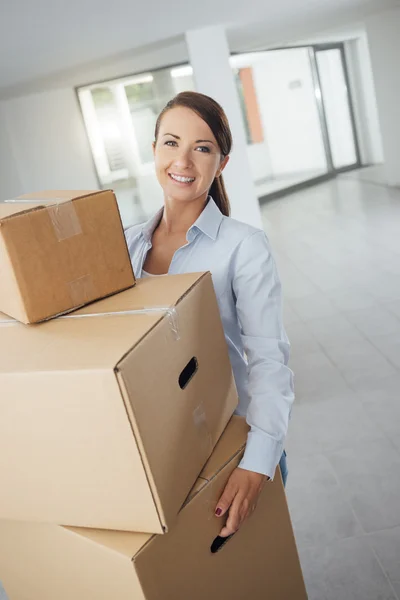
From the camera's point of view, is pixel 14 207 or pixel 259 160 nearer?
pixel 14 207

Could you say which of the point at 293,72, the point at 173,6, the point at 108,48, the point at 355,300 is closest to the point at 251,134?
the point at 293,72

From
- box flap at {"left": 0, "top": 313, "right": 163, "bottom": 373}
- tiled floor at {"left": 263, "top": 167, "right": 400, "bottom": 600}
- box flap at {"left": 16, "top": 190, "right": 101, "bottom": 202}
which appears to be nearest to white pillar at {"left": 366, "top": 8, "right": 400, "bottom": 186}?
tiled floor at {"left": 263, "top": 167, "right": 400, "bottom": 600}

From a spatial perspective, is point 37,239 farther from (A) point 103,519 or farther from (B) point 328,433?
(B) point 328,433

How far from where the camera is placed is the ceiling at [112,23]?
385 centimetres

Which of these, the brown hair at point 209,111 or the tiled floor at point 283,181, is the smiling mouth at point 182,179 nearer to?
the brown hair at point 209,111

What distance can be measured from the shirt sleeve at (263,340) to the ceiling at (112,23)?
123 inches

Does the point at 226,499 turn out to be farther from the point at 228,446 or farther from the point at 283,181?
the point at 283,181

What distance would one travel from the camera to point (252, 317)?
3.50 feet

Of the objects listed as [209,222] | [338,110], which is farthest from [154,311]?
[338,110]

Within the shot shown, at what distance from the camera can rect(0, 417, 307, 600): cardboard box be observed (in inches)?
30.2

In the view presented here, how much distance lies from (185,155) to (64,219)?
0.42m

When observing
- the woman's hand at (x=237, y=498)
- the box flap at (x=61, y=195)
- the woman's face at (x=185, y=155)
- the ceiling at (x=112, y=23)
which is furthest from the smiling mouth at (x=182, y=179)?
the ceiling at (x=112, y=23)

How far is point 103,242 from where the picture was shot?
910 mm

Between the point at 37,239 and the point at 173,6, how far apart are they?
4.11m
